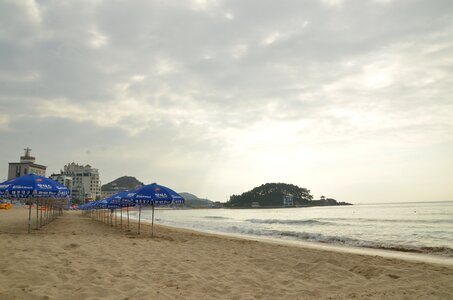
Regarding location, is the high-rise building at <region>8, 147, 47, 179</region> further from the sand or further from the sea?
the sand

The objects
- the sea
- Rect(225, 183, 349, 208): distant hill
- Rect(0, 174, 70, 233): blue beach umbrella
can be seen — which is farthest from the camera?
Rect(225, 183, 349, 208): distant hill

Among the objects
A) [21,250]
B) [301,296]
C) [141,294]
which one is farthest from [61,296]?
[21,250]

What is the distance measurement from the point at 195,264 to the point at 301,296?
296 centimetres

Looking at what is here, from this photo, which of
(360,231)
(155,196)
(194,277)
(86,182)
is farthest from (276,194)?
(194,277)

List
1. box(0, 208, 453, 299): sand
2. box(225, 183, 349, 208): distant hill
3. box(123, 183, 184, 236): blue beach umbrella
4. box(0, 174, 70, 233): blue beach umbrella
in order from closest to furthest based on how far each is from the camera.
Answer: box(0, 208, 453, 299): sand
box(0, 174, 70, 233): blue beach umbrella
box(123, 183, 184, 236): blue beach umbrella
box(225, 183, 349, 208): distant hill

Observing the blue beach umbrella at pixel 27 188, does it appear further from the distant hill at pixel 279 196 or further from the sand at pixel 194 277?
the distant hill at pixel 279 196

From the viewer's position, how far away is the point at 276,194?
7274 inches

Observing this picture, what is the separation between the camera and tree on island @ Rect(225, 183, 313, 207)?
606 feet

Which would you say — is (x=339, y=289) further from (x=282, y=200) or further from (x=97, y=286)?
(x=282, y=200)

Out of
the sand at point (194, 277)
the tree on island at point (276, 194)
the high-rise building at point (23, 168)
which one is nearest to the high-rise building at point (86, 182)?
the high-rise building at point (23, 168)

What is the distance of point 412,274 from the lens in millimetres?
7000

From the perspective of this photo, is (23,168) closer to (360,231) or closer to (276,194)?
(276,194)

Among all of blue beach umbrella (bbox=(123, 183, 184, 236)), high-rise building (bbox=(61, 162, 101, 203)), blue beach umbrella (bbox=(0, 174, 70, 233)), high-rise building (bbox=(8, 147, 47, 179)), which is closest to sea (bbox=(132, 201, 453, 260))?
blue beach umbrella (bbox=(123, 183, 184, 236))

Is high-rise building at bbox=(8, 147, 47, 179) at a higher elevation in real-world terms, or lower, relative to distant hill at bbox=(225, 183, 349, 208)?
higher
